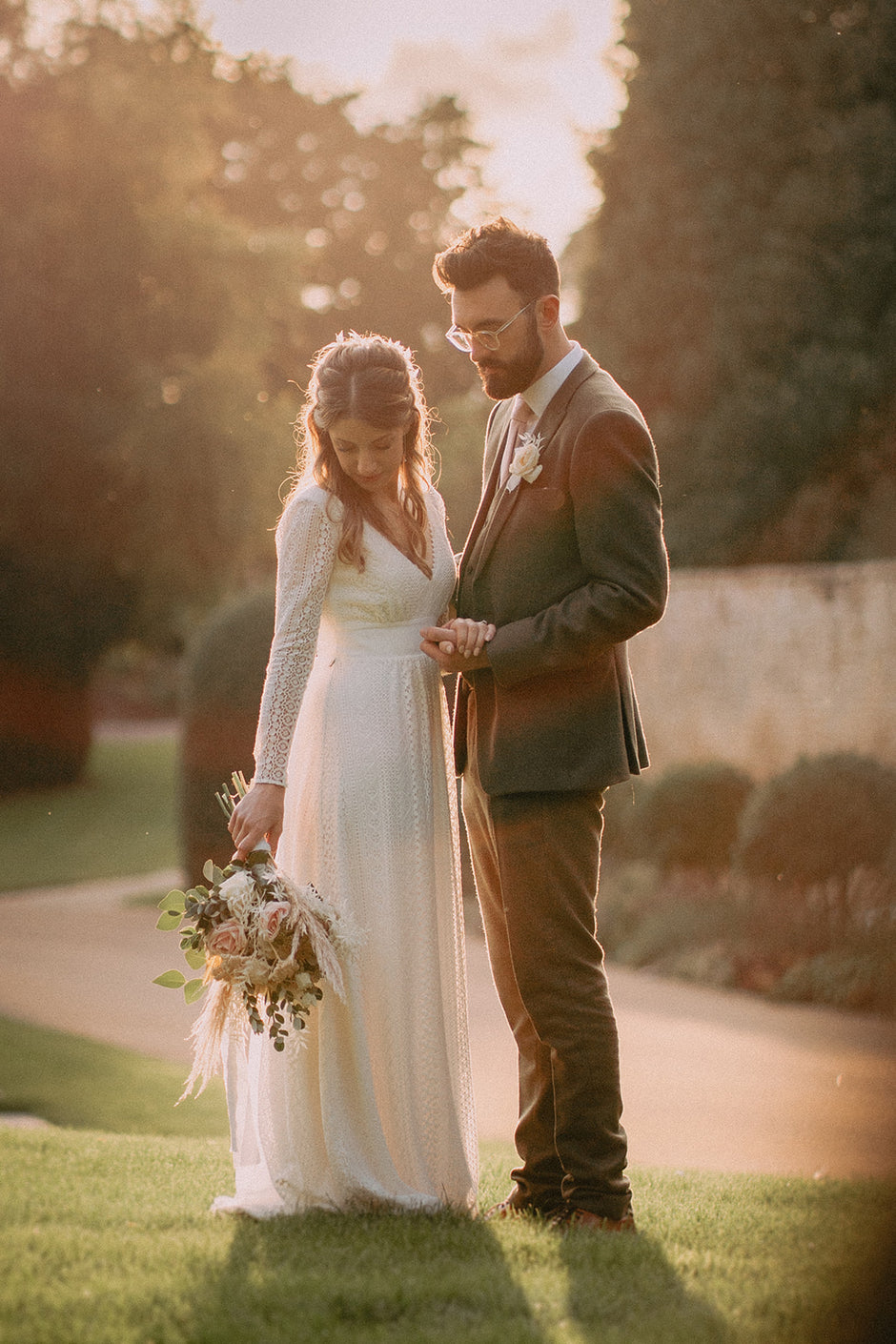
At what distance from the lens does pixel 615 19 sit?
13.9 meters

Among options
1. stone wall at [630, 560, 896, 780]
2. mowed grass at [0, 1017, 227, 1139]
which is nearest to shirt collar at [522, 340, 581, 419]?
mowed grass at [0, 1017, 227, 1139]

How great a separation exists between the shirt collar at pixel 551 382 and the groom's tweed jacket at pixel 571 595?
0.03 m

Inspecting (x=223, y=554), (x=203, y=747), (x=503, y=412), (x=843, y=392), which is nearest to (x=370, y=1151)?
(x=503, y=412)

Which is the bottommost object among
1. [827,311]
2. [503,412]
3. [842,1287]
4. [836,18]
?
[842,1287]

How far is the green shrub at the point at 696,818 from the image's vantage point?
28.5 feet

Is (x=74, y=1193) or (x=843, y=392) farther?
(x=843, y=392)

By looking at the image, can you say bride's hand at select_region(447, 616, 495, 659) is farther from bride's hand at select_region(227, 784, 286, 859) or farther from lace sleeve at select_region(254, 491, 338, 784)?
bride's hand at select_region(227, 784, 286, 859)

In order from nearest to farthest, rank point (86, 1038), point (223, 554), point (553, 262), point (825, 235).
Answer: point (553, 262) → point (86, 1038) → point (825, 235) → point (223, 554)

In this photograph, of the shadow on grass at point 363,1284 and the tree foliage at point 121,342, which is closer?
the shadow on grass at point 363,1284

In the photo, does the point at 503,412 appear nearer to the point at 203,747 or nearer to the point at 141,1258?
the point at 141,1258

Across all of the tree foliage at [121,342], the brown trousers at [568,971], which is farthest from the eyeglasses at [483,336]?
the tree foliage at [121,342]

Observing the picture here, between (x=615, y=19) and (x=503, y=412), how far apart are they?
1246cm

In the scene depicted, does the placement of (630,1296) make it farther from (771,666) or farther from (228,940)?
(771,666)

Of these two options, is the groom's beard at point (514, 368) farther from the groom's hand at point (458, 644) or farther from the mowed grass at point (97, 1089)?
the mowed grass at point (97, 1089)
